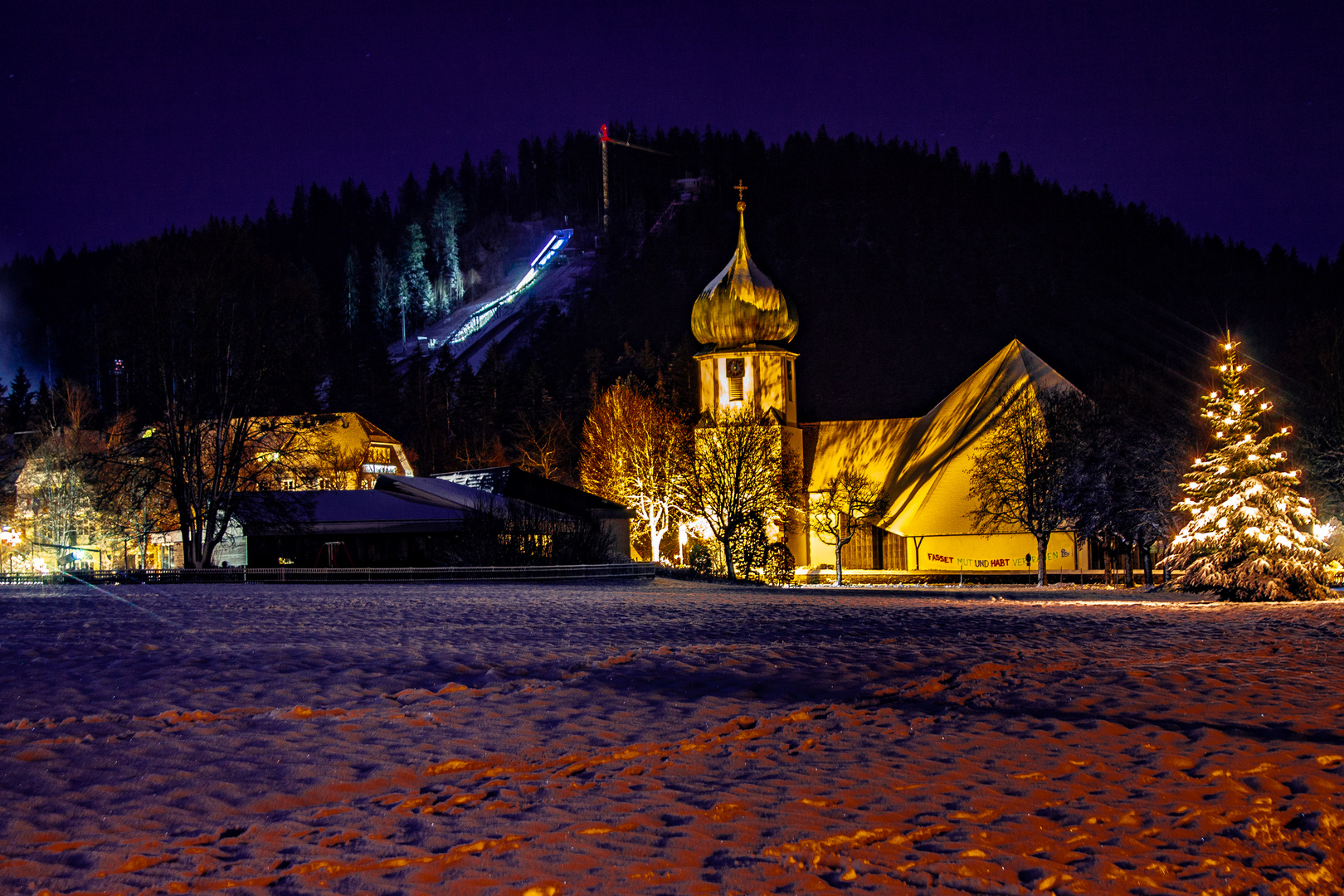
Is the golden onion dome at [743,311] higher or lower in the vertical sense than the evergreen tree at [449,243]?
lower

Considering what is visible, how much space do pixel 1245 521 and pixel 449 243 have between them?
540ft

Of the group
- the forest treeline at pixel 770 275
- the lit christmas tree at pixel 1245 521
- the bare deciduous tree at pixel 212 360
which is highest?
the forest treeline at pixel 770 275

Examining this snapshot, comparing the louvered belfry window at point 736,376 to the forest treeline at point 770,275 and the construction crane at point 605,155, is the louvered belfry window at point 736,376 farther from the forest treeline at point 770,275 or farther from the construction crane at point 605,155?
the construction crane at point 605,155

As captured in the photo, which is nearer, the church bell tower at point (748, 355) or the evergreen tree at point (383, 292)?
the church bell tower at point (748, 355)

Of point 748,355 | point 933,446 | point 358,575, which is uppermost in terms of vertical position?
point 748,355

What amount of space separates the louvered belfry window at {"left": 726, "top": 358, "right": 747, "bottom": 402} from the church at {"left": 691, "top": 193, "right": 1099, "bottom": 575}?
0.04 meters

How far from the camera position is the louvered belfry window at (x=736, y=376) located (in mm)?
56469

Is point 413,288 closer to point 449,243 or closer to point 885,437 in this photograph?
point 449,243

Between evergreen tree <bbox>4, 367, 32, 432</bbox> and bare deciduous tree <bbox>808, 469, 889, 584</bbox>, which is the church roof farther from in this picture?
evergreen tree <bbox>4, 367, 32, 432</bbox>

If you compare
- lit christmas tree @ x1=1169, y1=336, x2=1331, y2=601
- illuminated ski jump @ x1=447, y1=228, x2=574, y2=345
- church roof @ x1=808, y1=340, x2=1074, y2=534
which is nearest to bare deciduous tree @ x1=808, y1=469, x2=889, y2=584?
church roof @ x1=808, y1=340, x2=1074, y2=534

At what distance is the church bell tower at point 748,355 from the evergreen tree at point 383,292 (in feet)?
382

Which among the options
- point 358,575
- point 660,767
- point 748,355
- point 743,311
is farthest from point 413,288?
point 660,767

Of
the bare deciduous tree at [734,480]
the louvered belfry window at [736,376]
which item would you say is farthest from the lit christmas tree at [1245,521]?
the louvered belfry window at [736,376]

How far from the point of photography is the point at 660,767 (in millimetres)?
7207
